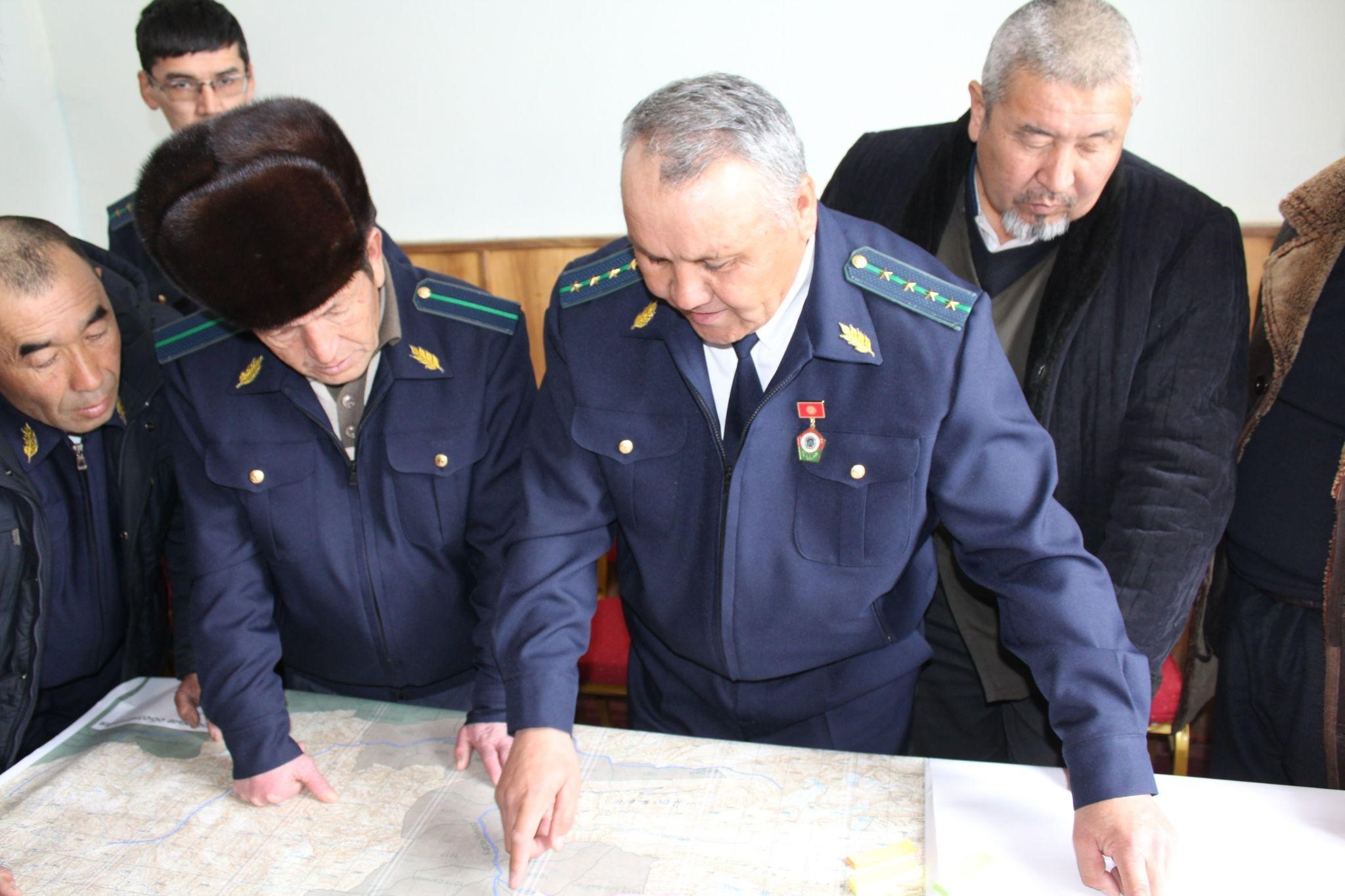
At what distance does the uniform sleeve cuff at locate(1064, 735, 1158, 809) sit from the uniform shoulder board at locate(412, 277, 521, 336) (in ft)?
3.70

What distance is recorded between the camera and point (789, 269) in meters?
1.38

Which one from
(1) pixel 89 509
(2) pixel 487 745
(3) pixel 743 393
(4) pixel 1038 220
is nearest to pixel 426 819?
(2) pixel 487 745

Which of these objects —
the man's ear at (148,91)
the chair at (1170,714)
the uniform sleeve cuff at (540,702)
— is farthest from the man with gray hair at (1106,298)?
the man's ear at (148,91)

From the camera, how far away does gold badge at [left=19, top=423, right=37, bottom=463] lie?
1958mm

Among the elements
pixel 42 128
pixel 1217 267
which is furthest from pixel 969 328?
pixel 42 128

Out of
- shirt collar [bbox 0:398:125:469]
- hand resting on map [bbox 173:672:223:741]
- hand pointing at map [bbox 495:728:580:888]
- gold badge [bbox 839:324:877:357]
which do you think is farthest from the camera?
shirt collar [bbox 0:398:125:469]

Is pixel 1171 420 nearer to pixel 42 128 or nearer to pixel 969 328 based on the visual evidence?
pixel 969 328

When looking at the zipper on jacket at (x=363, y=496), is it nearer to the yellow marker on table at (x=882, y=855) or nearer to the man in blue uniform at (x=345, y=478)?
the man in blue uniform at (x=345, y=478)

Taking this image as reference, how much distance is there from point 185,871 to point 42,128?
10.5 ft

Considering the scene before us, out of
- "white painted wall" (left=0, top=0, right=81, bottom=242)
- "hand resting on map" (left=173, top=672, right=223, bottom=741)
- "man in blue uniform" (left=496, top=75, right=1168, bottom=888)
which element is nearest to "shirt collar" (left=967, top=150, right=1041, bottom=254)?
"man in blue uniform" (left=496, top=75, right=1168, bottom=888)

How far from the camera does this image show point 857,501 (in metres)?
1.53

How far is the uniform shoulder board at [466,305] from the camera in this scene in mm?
1821

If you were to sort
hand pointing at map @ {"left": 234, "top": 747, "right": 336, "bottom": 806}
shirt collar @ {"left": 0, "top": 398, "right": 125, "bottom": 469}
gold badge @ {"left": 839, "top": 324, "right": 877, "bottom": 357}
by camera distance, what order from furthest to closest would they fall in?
shirt collar @ {"left": 0, "top": 398, "right": 125, "bottom": 469}, hand pointing at map @ {"left": 234, "top": 747, "right": 336, "bottom": 806}, gold badge @ {"left": 839, "top": 324, "right": 877, "bottom": 357}

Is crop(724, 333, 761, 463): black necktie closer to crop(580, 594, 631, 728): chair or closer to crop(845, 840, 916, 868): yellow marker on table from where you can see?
crop(845, 840, 916, 868): yellow marker on table
